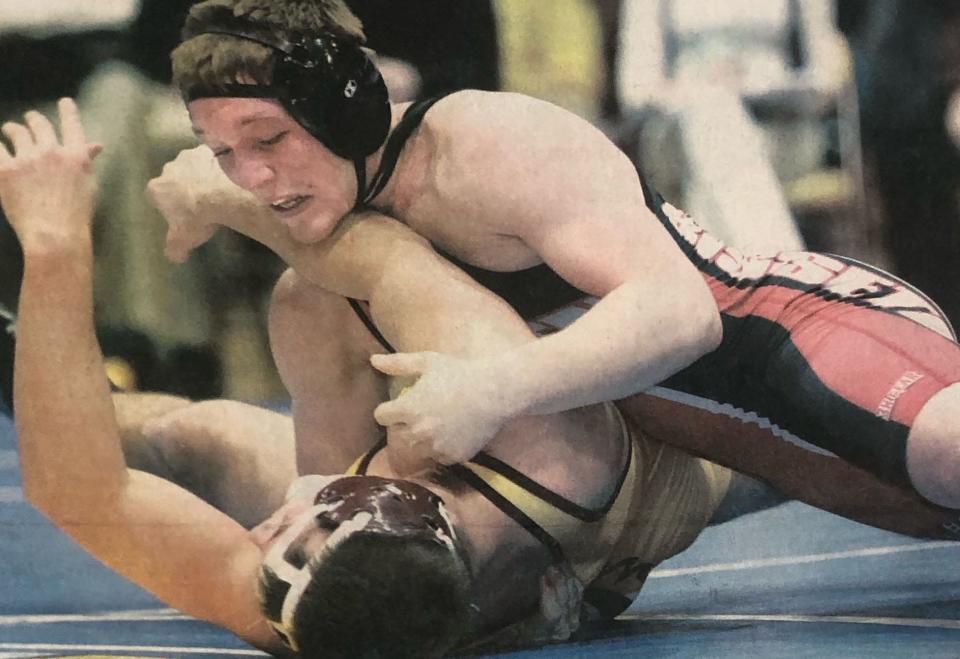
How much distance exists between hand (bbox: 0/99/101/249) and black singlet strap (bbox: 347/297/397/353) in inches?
17.4

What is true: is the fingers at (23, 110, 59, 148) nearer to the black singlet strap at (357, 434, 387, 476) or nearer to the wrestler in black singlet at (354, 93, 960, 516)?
the wrestler in black singlet at (354, 93, 960, 516)

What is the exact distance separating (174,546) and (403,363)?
48 centimetres

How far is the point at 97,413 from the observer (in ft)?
6.37

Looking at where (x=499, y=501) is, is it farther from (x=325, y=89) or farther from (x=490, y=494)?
(x=325, y=89)

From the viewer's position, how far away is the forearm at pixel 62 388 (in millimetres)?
1932

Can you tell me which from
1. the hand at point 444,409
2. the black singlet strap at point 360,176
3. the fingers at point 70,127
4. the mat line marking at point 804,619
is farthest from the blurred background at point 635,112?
the mat line marking at point 804,619

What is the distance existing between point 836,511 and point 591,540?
399 mm

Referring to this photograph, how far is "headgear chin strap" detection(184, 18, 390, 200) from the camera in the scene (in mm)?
1804

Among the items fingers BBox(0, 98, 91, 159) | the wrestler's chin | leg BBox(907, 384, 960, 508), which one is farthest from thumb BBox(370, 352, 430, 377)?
leg BBox(907, 384, 960, 508)

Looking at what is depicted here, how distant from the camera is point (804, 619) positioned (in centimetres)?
196

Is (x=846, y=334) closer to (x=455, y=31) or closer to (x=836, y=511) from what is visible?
(x=836, y=511)

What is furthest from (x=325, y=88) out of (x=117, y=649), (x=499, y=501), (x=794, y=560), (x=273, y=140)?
(x=794, y=560)

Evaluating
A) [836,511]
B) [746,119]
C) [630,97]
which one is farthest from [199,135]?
[836,511]

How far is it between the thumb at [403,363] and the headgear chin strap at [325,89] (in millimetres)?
312
